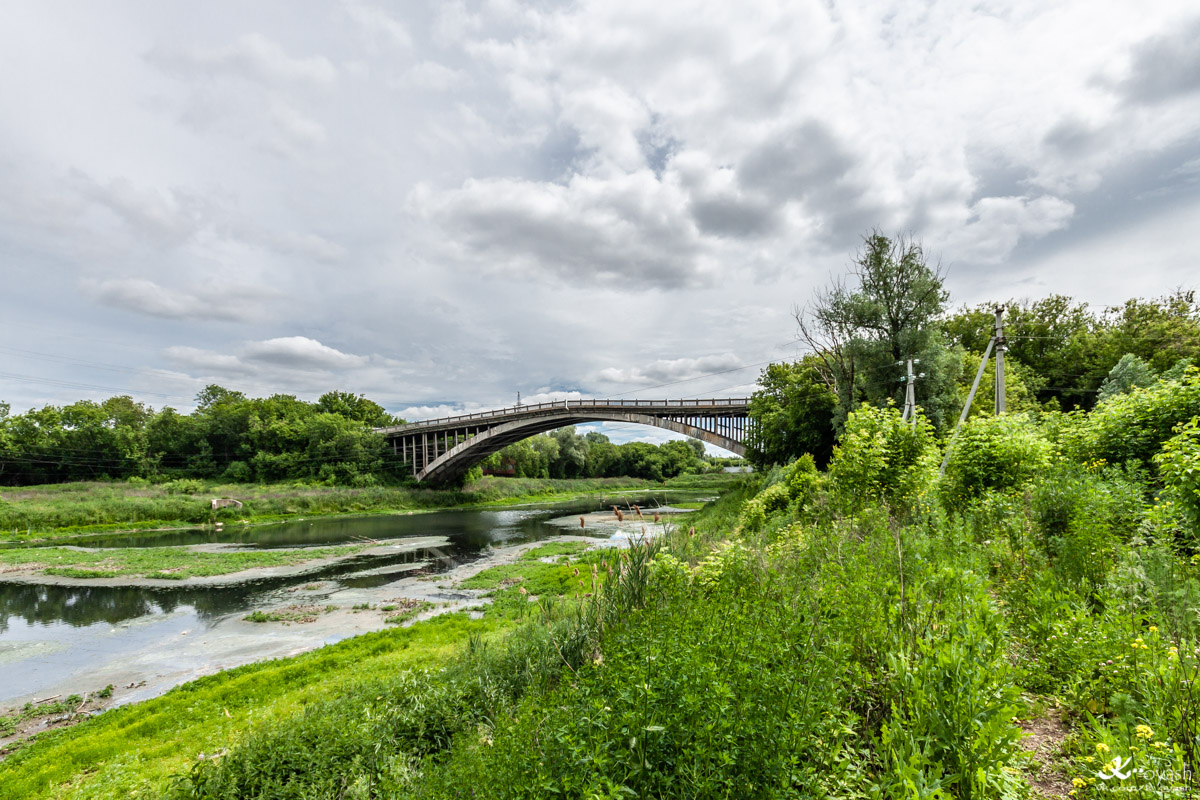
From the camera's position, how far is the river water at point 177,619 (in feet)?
35.1

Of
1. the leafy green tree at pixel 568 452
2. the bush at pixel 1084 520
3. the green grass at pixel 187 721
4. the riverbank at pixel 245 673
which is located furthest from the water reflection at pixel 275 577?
the leafy green tree at pixel 568 452

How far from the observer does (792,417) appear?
28.8 meters

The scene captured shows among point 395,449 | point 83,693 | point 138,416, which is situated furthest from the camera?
point 138,416

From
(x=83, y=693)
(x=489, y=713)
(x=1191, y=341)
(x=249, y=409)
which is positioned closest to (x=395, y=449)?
(x=249, y=409)

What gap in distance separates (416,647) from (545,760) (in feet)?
30.8

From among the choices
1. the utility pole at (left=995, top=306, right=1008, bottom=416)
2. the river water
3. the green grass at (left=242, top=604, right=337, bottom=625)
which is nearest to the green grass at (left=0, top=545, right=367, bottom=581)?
the river water

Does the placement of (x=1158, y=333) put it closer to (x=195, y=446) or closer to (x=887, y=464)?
(x=887, y=464)

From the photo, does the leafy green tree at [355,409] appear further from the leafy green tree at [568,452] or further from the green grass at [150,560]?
the green grass at [150,560]

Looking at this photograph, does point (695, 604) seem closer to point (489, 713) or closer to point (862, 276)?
point (489, 713)

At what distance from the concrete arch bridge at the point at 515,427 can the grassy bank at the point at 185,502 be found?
11.7ft

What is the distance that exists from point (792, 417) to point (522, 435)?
29.4m

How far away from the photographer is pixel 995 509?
23.5 feet

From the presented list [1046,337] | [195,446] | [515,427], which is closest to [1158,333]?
[1046,337]

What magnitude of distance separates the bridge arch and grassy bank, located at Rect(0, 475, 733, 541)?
2418mm
